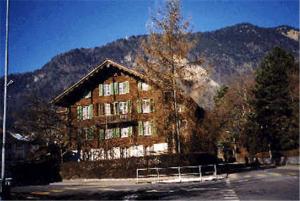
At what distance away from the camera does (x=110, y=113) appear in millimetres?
45219

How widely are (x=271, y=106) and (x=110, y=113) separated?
25.1m

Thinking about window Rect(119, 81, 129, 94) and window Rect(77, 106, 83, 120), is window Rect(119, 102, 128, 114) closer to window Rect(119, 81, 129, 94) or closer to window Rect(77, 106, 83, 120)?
window Rect(119, 81, 129, 94)

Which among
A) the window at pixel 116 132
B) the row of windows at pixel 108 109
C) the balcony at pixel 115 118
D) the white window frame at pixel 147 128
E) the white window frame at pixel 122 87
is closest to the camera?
the white window frame at pixel 147 128

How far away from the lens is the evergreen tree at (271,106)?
5227 cm

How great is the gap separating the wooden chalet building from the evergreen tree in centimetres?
2072

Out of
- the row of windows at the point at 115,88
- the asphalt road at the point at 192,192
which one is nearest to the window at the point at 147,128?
the row of windows at the point at 115,88

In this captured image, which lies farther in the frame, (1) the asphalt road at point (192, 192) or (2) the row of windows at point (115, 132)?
(2) the row of windows at point (115, 132)

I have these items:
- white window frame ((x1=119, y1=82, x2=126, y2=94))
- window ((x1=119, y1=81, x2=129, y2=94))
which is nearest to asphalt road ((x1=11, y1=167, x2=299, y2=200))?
window ((x1=119, y1=81, x2=129, y2=94))

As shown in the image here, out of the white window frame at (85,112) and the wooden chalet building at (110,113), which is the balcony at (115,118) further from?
the white window frame at (85,112)

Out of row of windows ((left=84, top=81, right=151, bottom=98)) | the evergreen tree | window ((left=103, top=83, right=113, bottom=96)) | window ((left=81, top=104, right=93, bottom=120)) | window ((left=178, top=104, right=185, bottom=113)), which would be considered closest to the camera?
window ((left=178, top=104, right=185, bottom=113))

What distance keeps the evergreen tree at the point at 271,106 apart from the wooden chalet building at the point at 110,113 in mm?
20720

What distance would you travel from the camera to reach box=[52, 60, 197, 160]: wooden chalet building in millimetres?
42562

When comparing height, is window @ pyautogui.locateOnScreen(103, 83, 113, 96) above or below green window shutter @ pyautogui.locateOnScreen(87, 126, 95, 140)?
A: above

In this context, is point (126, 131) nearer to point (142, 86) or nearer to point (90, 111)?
point (90, 111)
